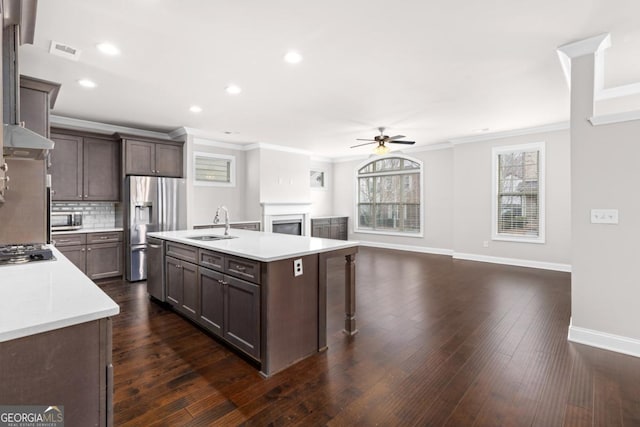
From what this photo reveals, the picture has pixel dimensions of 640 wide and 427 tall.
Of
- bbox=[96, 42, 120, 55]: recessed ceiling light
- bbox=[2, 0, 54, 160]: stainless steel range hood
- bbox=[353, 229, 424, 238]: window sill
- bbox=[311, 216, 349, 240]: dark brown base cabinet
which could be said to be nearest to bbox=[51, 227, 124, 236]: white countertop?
bbox=[2, 0, 54, 160]: stainless steel range hood

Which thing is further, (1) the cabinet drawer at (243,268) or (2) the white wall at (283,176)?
(2) the white wall at (283,176)

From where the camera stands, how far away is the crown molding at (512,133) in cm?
549

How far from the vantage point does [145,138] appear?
5207mm

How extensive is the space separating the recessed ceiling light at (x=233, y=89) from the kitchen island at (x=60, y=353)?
9.84 ft

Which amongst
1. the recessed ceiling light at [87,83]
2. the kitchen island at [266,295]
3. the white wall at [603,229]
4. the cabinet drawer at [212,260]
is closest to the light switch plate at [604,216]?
the white wall at [603,229]

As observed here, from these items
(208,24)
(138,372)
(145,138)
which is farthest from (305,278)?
(145,138)

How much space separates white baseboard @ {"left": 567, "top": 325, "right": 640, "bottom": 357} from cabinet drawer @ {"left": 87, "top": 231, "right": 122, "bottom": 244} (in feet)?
19.8

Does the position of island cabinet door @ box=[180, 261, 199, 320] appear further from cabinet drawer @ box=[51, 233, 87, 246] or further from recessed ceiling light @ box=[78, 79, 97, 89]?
cabinet drawer @ box=[51, 233, 87, 246]

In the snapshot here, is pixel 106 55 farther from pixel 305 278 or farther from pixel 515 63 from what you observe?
pixel 515 63

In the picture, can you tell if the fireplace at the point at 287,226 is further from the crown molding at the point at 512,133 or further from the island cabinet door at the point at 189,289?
the crown molding at the point at 512,133

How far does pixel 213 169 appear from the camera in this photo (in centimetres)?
663

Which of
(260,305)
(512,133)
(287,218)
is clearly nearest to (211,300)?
(260,305)

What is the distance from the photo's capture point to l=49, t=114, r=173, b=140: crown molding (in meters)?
4.76

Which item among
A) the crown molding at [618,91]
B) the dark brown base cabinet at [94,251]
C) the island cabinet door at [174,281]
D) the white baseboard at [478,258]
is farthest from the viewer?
the white baseboard at [478,258]
